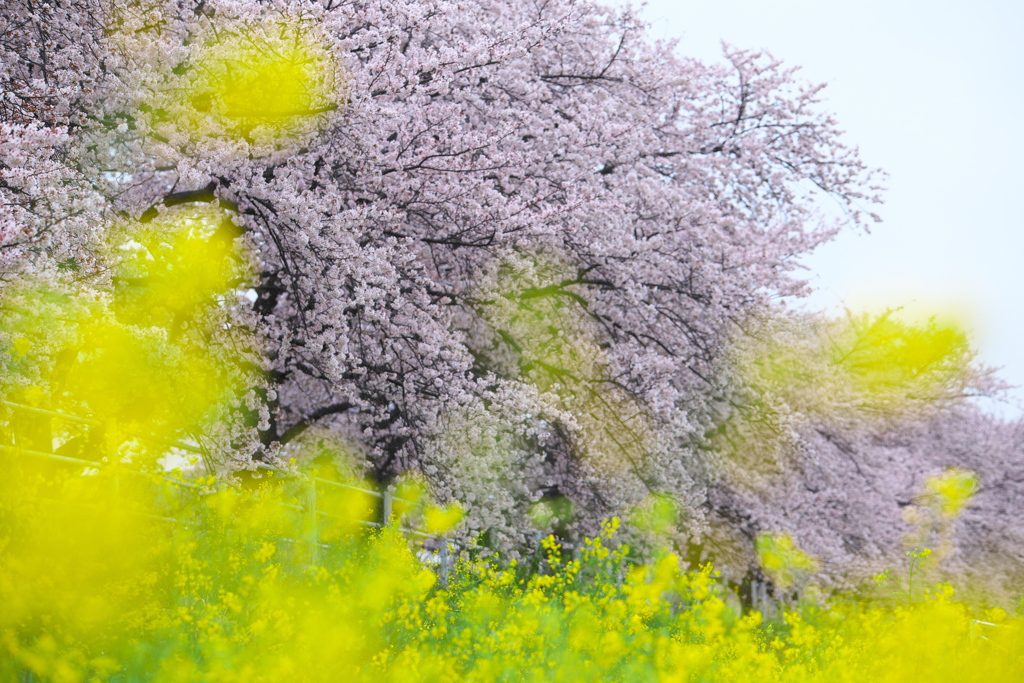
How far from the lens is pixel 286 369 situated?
9.95 meters

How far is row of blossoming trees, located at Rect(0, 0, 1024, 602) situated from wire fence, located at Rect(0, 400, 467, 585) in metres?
0.15

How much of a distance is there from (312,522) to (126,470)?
106 inches

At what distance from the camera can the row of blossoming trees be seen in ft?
24.3

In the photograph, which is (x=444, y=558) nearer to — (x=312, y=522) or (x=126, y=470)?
(x=312, y=522)

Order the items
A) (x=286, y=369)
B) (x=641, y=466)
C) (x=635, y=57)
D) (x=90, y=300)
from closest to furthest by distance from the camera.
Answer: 1. (x=90, y=300)
2. (x=286, y=369)
3. (x=641, y=466)
4. (x=635, y=57)

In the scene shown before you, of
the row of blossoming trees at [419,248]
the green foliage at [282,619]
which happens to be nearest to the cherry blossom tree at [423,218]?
the row of blossoming trees at [419,248]

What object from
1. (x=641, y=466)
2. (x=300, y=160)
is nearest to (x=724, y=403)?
(x=641, y=466)

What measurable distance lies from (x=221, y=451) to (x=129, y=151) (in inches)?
104

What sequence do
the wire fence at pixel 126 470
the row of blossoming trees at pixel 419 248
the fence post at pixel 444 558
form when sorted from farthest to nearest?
the fence post at pixel 444 558 → the row of blossoming trees at pixel 419 248 → the wire fence at pixel 126 470

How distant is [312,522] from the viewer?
8.73 m

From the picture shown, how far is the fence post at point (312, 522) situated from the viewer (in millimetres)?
7547

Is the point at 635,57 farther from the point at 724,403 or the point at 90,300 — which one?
the point at 90,300

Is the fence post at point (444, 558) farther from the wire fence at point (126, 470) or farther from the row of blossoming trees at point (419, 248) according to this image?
the row of blossoming trees at point (419, 248)

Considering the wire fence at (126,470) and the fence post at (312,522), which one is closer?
the wire fence at (126,470)
